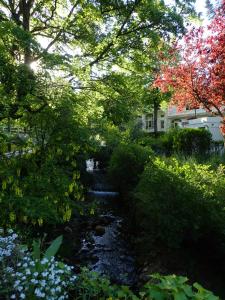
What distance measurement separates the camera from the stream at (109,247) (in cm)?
711

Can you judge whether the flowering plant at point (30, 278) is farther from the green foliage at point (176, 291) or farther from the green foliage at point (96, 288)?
the green foliage at point (176, 291)

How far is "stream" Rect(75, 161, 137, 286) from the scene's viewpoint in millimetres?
7113

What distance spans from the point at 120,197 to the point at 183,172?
20.9 ft

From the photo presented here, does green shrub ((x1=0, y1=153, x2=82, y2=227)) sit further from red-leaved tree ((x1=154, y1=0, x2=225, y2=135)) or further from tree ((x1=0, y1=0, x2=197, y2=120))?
red-leaved tree ((x1=154, y1=0, x2=225, y2=135))

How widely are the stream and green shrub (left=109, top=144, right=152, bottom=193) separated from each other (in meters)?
1.00

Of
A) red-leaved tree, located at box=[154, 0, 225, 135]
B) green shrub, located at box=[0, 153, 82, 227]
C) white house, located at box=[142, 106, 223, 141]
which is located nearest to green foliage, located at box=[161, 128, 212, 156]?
red-leaved tree, located at box=[154, 0, 225, 135]

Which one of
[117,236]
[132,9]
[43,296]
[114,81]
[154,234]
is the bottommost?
[117,236]

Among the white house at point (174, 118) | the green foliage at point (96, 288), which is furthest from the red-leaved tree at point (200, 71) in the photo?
the white house at point (174, 118)

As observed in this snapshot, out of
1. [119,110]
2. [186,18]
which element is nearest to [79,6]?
[186,18]

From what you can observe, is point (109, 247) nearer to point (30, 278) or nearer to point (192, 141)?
point (30, 278)

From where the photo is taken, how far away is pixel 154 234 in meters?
7.08

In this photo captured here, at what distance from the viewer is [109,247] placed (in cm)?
853

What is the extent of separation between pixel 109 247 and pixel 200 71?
270 inches

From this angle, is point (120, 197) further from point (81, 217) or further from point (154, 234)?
point (154, 234)
